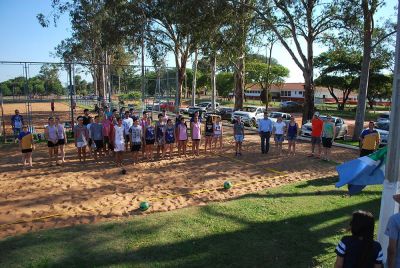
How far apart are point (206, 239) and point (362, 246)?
3.51 m

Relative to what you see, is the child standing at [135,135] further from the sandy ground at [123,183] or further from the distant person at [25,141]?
the distant person at [25,141]

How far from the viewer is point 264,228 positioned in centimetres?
707

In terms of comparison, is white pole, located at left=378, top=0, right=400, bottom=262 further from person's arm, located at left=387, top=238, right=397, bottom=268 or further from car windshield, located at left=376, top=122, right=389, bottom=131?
car windshield, located at left=376, top=122, right=389, bottom=131

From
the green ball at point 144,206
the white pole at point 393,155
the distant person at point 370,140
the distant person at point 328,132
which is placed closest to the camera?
the white pole at point 393,155

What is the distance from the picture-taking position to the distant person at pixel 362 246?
3400mm

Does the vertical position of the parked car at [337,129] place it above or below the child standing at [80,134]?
below

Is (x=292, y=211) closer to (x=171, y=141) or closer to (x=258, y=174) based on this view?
(x=258, y=174)

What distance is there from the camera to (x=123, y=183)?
33.8 feet

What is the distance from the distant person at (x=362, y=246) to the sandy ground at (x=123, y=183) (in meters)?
5.27

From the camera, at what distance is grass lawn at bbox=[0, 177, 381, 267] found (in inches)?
225

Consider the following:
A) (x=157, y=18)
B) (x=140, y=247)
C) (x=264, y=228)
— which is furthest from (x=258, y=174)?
(x=157, y=18)

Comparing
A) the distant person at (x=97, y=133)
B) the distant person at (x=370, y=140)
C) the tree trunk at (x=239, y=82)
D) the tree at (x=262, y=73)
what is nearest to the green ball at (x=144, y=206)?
the distant person at (x=97, y=133)

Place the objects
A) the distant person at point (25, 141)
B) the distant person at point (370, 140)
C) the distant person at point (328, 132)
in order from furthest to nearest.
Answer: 1. the distant person at point (328, 132)
2. the distant person at point (25, 141)
3. the distant person at point (370, 140)

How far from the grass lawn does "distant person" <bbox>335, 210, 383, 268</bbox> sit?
233cm
